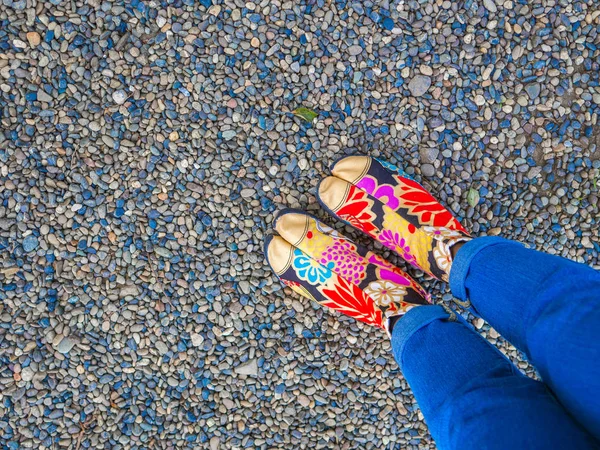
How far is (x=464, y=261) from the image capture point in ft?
3.96

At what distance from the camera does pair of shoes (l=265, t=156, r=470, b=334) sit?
59.7 inches

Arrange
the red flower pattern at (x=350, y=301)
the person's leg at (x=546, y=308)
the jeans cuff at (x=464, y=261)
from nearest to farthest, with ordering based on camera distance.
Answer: the person's leg at (x=546, y=308), the jeans cuff at (x=464, y=261), the red flower pattern at (x=350, y=301)

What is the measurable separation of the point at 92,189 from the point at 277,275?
2.17 feet

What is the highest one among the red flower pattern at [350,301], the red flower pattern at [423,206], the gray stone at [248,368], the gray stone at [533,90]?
the gray stone at [533,90]

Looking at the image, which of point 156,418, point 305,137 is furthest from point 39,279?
point 305,137

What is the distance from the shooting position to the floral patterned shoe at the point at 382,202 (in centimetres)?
153

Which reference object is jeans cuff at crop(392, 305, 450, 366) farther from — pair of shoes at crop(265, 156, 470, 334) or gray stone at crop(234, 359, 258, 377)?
gray stone at crop(234, 359, 258, 377)

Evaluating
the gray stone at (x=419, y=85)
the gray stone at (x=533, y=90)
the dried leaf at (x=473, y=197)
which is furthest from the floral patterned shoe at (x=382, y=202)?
the gray stone at (x=533, y=90)

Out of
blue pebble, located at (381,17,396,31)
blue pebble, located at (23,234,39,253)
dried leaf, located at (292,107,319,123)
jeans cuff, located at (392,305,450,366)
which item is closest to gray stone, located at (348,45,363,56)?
blue pebble, located at (381,17,396,31)

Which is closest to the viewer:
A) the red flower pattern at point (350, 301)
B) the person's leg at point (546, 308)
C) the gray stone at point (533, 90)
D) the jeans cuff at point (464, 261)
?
the person's leg at point (546, 308)

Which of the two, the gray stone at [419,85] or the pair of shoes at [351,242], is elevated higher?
the gray stone at [419,85]

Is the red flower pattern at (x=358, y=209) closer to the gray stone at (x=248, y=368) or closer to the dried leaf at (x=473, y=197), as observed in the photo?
the dried leaf at (x=473, y=197)

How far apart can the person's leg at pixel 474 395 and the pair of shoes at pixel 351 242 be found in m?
0.32

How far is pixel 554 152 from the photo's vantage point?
162cm
